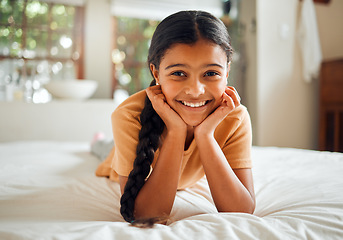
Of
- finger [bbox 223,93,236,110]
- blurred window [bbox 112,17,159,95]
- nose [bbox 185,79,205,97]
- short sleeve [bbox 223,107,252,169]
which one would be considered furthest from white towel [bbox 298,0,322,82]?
nose [bbox 185,79,205,97]

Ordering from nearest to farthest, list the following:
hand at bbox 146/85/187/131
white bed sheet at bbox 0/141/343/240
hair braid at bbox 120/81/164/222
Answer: white bed sheet at bbox 0/141/343/240, hair braid at bbox 120/81/164/222, hand at bbox 146/85/187/131

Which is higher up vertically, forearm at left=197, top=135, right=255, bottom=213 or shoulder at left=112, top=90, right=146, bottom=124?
shoulder at left=112, top=90, right=146, bottom=124

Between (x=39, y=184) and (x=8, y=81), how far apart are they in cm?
237

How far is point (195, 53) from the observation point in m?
0.71

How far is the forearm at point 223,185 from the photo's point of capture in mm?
705

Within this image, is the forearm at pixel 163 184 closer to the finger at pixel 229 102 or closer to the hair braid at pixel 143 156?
the hair braid at pixel 143 156

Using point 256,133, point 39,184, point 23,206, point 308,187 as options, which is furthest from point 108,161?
point 256,133

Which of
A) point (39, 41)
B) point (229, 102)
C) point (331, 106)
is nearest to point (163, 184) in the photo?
point (229, 102)

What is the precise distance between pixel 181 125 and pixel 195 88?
127 mm

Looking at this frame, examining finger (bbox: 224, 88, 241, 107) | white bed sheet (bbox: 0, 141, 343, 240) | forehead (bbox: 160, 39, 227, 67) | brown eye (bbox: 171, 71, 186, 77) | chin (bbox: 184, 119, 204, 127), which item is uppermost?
forehead (bbox: 160, 39, 227, 67)

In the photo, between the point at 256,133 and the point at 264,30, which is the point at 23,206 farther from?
the point at 264,30

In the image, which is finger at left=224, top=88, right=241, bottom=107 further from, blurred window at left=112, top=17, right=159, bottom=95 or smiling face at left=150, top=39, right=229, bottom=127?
blurred window at left=112, top=17, right=159, bottom=95

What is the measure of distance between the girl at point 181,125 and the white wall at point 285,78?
6.93 feet

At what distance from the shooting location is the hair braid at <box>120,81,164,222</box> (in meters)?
0.69
